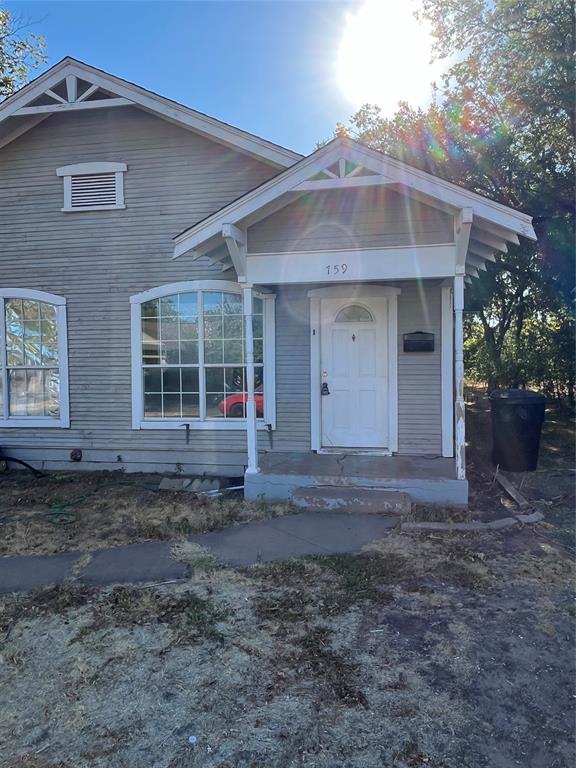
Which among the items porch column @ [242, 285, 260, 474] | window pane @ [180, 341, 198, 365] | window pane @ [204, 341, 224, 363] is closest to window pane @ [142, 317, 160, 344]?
window pane @ [180, 341, 198, 365]

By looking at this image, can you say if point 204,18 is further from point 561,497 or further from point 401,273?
point 561,497

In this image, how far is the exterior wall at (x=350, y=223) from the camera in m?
5.76

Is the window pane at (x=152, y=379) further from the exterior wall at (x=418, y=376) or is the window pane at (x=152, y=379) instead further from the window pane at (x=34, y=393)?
the exterior wall at (x=418, y=376)

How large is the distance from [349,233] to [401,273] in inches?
30.5

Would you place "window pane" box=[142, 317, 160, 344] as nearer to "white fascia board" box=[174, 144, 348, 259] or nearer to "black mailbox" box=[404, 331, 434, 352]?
"white fascia board" box=[174, 144, 348, 259]

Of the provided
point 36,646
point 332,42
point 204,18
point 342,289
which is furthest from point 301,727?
point 332,42

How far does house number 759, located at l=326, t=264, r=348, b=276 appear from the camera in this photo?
5.86m

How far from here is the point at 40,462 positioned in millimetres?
8227

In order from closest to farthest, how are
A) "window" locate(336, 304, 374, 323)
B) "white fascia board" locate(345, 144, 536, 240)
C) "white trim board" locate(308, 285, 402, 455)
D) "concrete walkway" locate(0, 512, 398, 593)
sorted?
"concrete walkway" locate(0, 512, 398, 593)
"white fascia board" locate(345, 144, 536, 240)
"white trim board" locate(308, 285, 402, 455)
"window" locate(336, 304, 374, 323)

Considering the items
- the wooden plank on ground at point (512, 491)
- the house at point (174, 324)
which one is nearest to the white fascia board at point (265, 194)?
the house at point (174, 324)

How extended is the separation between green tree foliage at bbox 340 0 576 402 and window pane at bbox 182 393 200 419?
7.53 metres

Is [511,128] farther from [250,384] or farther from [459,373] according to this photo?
[250,384]

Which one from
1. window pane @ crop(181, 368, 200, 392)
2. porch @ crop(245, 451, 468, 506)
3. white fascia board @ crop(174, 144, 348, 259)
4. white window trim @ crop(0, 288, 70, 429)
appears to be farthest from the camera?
white window trim @ crop(0, 288, 70, 429)

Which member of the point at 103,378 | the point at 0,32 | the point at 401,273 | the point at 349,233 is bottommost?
the point at 103,378
